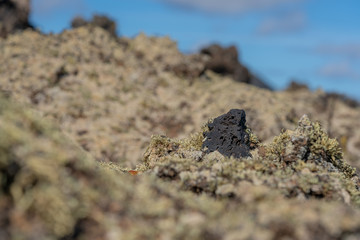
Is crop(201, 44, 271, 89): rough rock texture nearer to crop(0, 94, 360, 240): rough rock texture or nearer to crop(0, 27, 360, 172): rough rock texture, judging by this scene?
crop(0, 27, 360, 172): rough rock texture

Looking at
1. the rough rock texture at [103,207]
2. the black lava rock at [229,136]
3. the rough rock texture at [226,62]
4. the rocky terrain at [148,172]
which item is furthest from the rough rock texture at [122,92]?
the rough rock texture at [103,207]

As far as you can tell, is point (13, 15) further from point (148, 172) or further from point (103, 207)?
point (103, 207)

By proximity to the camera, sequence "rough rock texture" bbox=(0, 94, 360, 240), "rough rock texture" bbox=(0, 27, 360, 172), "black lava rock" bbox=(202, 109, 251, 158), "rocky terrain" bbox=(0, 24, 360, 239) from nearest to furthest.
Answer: "rough rock texture" bbox=(0, 94, 360, 240)
"rocky terrain" bbox=(0, 24, 360, 239)
"black lava rock" bbox=(202, 109, 251, 158)
"rough rock texture" bbox=(0, 27, 360, 172)

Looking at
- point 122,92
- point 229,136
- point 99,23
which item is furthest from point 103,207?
point 99,23

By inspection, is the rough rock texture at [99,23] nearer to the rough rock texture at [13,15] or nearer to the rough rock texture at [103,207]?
the rough rock texture at [13,15]

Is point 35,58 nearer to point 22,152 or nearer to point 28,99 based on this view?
point 28,99

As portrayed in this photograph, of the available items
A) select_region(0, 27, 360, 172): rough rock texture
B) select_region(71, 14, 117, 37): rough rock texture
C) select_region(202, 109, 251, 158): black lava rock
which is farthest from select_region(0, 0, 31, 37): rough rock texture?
select_region(202, 109, 251, 158): black lava rock

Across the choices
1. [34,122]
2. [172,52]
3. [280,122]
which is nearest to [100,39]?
[172,52]
